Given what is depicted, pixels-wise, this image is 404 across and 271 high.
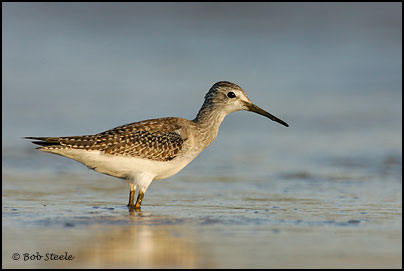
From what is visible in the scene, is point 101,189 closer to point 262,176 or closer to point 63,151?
point 63,151

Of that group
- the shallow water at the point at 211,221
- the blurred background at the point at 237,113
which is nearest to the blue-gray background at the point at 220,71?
the blurred background at the point at 237,113

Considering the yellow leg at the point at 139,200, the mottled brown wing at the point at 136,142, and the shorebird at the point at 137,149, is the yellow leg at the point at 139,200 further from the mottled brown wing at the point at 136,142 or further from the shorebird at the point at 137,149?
the mottled brown wing at the point at 136,142

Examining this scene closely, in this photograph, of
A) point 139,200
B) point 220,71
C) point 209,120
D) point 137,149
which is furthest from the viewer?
point 220,71

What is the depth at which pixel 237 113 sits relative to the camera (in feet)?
61.2

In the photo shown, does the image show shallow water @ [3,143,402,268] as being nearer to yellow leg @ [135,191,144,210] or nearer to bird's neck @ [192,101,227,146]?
yellow leg @ [135,191,144,210]

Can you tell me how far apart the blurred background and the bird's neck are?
0.90 m

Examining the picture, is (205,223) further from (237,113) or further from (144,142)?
(237,113)

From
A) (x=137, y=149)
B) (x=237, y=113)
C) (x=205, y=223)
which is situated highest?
(x=237, y=113)

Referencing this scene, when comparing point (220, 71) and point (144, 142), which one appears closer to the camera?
point (144, 142)

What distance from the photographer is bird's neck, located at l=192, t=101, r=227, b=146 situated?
11.1 metres

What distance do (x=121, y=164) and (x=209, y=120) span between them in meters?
1.65

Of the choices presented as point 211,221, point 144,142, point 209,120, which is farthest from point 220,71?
point 211,221

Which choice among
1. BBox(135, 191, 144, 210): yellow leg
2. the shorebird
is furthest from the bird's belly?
BBox(135, 191, 144, 210): yellow leg

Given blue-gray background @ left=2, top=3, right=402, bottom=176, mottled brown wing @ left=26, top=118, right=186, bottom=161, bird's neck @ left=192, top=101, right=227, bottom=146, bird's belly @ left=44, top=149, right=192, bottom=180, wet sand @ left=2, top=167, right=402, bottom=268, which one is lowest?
wet sand @ left=2, top=167, right=402, bottom=268
